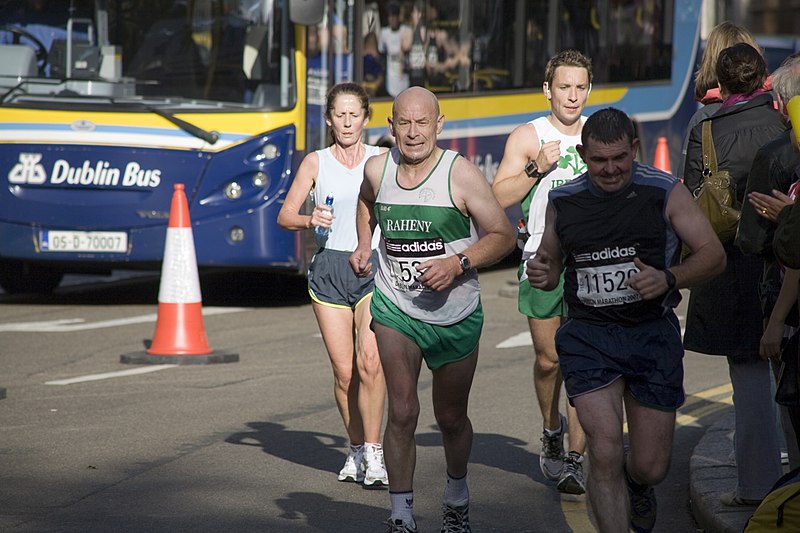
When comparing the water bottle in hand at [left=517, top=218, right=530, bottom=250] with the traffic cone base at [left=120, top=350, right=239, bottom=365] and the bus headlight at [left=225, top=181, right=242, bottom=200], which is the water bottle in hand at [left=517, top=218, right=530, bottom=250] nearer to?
the traffic cone base at [left=120, top=350, right=239, bottom=365]

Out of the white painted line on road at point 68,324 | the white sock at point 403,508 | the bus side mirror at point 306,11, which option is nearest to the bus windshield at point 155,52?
the bus side mirror at point 306,11

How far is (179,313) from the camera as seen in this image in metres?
10.7

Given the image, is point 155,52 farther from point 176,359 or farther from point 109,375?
point 109,375

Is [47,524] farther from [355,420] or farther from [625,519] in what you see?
[625,519]

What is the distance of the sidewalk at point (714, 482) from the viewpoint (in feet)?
19.9

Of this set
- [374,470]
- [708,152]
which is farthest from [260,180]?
[708,152]

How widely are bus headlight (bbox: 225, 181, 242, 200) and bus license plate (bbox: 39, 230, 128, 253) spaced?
2.99 feet

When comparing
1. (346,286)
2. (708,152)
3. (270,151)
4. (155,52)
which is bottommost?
(346,286)

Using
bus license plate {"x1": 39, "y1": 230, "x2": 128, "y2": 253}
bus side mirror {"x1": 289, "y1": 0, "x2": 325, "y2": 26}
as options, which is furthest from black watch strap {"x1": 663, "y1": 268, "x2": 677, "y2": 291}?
bus license plate {"x1": 39, "y1": 230, "x2": 128, "y2": 253}

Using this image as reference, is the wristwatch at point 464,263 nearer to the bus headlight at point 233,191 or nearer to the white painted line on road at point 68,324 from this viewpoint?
the white painted line on road at point 68,324

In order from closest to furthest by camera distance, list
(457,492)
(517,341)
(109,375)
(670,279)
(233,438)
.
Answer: (670,279) < (457,492) < (233,438) < (109,375) < (517,341)

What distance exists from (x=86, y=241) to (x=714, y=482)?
7.51m

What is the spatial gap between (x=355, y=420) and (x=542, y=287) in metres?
2.16

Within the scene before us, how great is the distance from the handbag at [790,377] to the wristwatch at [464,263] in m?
1.22
